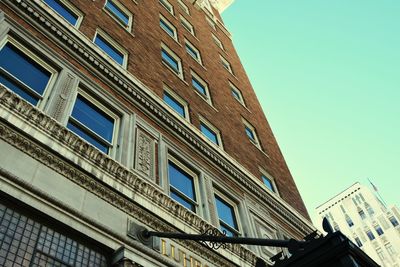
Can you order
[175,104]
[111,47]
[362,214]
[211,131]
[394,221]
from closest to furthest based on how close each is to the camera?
1. [111,47]
2. [175,104]
3. [211,131]
4. [394,221]
5. [362,214]

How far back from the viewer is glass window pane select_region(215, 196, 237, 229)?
12.9 meters

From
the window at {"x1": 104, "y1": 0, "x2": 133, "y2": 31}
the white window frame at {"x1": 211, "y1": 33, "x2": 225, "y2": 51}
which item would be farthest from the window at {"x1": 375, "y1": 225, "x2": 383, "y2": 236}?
the window at {"x1": 104, "y1": 0, "x2": 133, "y2": 31}

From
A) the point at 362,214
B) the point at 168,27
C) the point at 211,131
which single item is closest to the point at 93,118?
the point at 211,131

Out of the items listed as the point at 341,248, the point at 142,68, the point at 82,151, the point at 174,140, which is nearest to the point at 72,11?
the point at 142,68

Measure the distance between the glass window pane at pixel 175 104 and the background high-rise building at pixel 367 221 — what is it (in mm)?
66288

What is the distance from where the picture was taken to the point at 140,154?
10.6m

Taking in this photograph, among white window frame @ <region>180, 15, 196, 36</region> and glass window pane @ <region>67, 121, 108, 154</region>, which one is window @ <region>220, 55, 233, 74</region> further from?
glass window pane @ <region>67, 121, 108, 154</region>

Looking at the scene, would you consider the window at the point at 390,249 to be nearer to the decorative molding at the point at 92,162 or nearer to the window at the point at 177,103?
the window at the point at 177,103

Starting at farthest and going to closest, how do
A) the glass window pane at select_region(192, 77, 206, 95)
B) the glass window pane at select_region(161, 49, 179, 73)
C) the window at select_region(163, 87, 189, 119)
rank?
the glass window pane at select_region(192, 77, 206, 95), the glass window pane at select_region(161, 49, 179, 73), the window at select_region(163, 87, 189, 119)

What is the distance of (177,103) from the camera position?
53.5 feet

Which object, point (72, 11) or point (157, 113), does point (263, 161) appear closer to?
point (157, 113)

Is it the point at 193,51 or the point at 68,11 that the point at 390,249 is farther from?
the point at 68,11

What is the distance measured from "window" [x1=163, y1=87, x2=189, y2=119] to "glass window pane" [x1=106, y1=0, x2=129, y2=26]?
12.9ft

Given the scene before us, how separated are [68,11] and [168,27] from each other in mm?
9557
